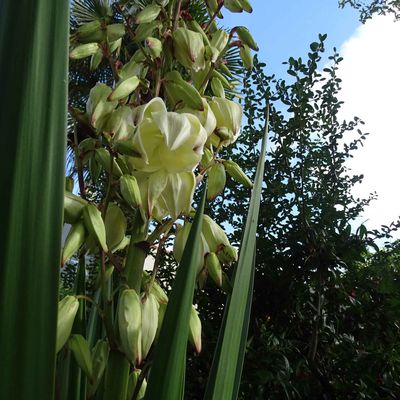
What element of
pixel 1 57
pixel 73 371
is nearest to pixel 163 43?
pixel 1 57

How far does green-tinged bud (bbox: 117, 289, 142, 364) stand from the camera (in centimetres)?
43

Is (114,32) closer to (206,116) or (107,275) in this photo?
(206,116)

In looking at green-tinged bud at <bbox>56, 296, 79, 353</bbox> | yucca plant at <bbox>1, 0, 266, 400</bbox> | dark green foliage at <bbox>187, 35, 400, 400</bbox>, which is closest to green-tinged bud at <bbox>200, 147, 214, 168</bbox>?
yucca plant at <bbox>1, 0, 266, 400</bbox>

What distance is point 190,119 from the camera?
504mm

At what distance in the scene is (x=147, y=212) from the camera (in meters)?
0.49

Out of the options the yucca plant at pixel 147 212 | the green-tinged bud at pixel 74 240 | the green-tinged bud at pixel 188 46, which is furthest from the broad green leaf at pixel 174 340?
the green-tinged bud at pixel 188 46

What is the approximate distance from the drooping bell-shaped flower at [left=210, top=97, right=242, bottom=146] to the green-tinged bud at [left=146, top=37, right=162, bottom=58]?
0.09 m

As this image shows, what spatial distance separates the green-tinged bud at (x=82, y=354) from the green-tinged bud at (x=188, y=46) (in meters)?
0.32

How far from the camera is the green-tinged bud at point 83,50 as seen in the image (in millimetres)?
571

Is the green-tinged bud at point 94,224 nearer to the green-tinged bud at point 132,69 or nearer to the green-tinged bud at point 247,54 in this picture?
the green-tinged bud at point 132,69

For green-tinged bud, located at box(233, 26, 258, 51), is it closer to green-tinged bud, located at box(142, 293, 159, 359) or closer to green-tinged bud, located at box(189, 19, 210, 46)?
green-tinged bud, located at box(189, 19, 210, 46)

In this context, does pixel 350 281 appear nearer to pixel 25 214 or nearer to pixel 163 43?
pixel 163 43

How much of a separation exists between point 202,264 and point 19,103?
26 centimetres

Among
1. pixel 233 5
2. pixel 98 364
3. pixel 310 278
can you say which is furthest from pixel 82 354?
pixel 310 278
